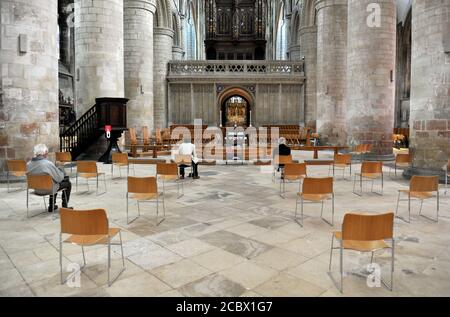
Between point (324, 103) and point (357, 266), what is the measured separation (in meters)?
15.7

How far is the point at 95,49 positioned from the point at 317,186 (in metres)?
10.4

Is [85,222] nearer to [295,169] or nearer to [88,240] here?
[88,240]

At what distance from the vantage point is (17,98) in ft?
28.9

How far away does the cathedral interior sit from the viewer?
11.8 ft

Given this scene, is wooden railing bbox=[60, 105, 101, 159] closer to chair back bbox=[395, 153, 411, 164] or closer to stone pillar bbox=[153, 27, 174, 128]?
chair back bbox=[395, 153, 411, 164]

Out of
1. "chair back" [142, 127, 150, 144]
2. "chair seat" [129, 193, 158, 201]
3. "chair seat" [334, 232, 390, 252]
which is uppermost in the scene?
"chair back" [142, 127, 150, 144]

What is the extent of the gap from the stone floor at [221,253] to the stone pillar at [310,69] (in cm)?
1721

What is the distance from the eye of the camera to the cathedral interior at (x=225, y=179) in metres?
3.60

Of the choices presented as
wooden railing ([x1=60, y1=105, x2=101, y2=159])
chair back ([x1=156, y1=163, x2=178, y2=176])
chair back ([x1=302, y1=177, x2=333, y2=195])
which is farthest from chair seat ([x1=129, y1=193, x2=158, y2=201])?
wooden railing ([x1=60, y1=105, x2=101, y2=159])

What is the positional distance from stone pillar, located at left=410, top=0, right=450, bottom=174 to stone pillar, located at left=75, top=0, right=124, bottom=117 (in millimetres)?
9458

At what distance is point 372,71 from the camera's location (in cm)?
1316
